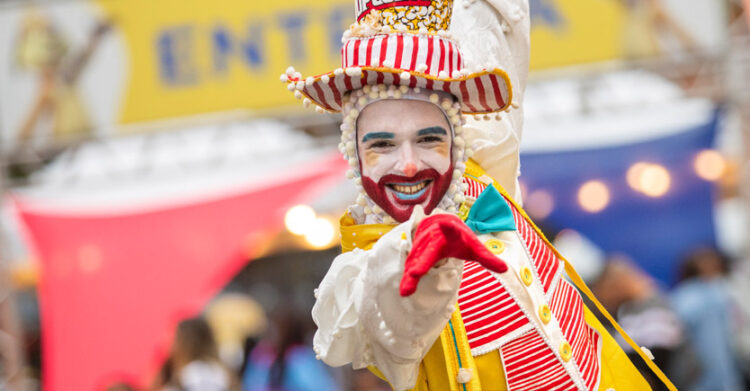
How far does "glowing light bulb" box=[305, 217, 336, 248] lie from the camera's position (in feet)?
23.8

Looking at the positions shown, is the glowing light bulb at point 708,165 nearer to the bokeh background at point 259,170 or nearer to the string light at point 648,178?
the bokeh background at point 259,170

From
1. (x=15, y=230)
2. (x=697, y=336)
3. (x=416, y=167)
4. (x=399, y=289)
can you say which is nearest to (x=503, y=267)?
(x=399, y=289)

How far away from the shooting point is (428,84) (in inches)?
84.7

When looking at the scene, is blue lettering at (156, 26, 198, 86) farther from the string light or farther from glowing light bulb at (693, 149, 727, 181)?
glowing light bulb at (693, 149, 727, 181)

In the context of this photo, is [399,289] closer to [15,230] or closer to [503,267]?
[503,267]

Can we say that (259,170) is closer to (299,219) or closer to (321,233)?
(299,219)

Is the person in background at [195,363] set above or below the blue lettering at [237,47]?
below

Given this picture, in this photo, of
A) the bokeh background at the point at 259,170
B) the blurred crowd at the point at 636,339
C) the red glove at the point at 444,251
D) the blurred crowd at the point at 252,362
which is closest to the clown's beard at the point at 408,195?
the red glove at the point at 444,251

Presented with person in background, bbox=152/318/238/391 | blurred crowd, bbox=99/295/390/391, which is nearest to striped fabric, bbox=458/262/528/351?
blurred crowd, bbox=99/295/390/391

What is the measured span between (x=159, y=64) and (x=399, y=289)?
18.0ft

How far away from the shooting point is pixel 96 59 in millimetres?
7117

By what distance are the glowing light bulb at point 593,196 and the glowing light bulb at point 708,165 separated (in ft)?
1.90

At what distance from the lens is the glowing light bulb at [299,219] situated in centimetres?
687

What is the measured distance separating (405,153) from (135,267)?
4.88 metres
